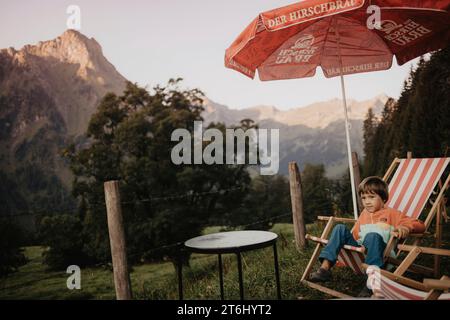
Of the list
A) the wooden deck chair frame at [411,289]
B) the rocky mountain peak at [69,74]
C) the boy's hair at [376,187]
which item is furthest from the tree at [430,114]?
the rocky mountain peak at [69,74]

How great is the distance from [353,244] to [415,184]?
1.38 metres

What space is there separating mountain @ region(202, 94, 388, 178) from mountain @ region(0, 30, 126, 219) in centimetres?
4800

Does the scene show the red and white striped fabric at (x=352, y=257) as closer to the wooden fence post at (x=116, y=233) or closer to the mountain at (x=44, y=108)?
the wooden fence post at (x=116, y=233)

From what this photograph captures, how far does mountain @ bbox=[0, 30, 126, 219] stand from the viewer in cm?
9150

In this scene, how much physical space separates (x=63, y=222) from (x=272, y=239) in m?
23.2

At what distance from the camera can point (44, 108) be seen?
361ft

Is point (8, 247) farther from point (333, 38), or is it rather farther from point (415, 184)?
point (415, 184)

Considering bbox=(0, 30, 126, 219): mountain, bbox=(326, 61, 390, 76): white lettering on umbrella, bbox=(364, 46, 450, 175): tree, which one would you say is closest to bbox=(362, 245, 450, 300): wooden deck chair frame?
bbox=(326, 61, 390, 76): white lettering on umbrella

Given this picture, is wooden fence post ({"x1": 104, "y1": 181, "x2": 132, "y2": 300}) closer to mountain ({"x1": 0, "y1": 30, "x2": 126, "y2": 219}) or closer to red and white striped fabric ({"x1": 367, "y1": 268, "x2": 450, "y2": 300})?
red and white striped fabric ({"x1": 367, "y1": 268, "x2": 450, "y2": 300})

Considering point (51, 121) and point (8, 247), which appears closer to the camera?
point (8, 247)

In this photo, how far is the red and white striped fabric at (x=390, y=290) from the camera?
6.25ft

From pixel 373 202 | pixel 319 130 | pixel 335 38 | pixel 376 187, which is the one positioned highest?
pixel 319 130

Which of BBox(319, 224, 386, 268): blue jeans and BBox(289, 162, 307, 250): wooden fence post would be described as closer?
BBox(319, 224, 386, 268): blue jeans

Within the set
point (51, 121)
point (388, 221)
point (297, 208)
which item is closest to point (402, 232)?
point (388, 221)
